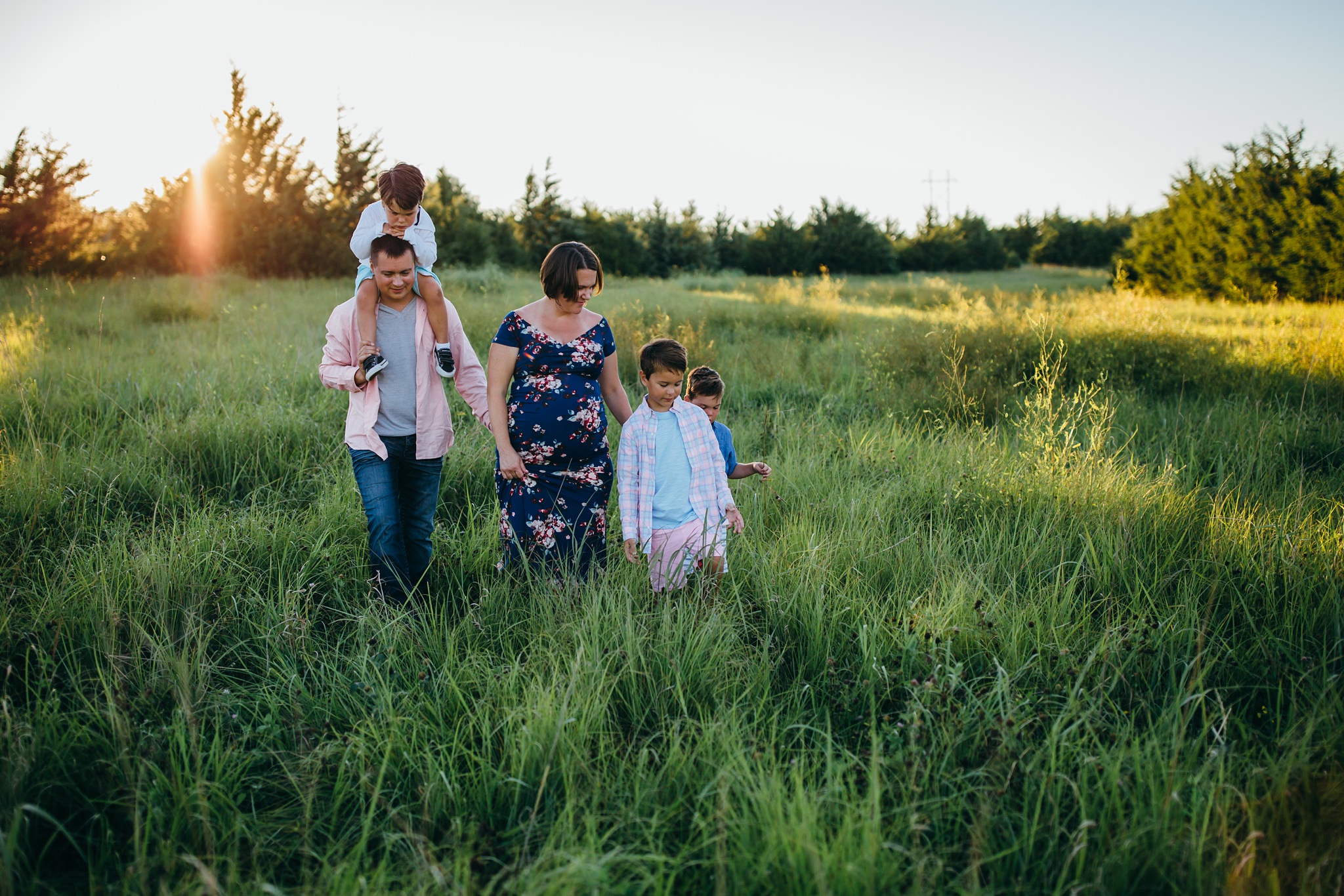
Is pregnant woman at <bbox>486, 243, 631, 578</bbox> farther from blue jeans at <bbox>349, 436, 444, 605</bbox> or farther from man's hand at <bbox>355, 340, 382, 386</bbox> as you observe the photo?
man's hand at <bbox>355, 340, 382, 386</bbox>

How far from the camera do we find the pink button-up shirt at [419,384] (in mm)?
2900

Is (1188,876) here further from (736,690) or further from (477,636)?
(477,636)

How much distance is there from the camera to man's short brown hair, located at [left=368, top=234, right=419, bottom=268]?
2.86 metres

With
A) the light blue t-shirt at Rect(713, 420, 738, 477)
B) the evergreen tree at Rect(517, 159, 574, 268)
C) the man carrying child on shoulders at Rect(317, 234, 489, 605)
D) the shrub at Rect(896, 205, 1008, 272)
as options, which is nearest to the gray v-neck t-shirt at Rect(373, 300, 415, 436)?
the man carrying child on shoulders at Rect(317, 234, 489, 605)

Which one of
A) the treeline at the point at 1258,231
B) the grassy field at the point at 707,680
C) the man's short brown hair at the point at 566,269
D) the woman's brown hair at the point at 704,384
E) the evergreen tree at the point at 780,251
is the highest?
the evergreen tree at the point at 780,251

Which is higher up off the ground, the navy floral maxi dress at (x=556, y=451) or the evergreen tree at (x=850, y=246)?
the evergreen tree at (x=850, y=246)

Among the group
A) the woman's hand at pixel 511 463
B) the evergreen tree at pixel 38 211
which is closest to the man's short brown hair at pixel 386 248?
the woman's hand at pixel 511 463

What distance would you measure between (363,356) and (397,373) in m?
0.21

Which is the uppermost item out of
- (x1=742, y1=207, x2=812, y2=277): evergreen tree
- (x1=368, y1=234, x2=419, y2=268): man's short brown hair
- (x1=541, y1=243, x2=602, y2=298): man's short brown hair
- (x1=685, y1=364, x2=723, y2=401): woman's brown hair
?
(x1=742, y1=207, x2=812, y2=277): evergreen tree

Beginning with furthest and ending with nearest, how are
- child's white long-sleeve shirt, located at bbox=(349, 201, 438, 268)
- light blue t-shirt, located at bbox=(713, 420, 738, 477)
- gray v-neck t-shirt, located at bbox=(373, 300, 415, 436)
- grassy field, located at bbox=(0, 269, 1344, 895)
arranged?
light blue t-shirt, located at bbox=(713, 420, 738, 477)
gray v-neck t-shirt, located at bbox=(373, 300, 415, 436)
child's white long-sleeve shirt, located at bbox=(349, 201, 438, 268)
grassy field, located at bbox=(0, 269, 1344, 895)

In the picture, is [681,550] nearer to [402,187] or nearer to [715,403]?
[715,403]

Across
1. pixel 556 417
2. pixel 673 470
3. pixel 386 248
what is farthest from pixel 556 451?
pixel 386 248

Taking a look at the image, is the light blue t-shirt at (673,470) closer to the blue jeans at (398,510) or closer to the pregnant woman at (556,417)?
the pregnant woman at (556,417)

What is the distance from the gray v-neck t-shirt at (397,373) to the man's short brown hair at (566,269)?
0.72 meters
